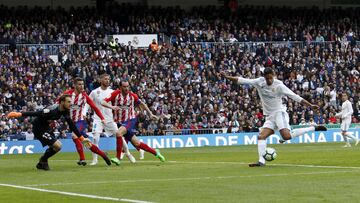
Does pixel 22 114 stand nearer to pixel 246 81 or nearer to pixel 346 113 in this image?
pixel 246 81

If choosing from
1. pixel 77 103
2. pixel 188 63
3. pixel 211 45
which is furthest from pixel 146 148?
pixel 211 45

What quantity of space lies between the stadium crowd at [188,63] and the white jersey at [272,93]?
2231 cm

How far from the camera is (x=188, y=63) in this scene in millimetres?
51500

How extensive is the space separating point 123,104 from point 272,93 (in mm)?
4814

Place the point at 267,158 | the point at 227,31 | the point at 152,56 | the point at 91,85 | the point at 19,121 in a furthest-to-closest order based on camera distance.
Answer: the point at 227,31 → the point at 152,56 → the point at 91,85 → the point at 19,121 → the point at 267,158

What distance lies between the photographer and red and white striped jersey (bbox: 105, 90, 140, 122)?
23.3 meters

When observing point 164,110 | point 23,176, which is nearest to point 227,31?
point 164,110

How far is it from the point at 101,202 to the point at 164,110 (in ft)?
112

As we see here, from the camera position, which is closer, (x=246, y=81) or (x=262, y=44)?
(x=246, y=81)

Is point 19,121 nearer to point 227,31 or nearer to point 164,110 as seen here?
point 164,110

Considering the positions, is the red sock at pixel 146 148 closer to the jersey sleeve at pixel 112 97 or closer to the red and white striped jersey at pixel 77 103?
the jersey sleeve at pixel 112 97

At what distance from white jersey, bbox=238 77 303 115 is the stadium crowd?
2231 cm

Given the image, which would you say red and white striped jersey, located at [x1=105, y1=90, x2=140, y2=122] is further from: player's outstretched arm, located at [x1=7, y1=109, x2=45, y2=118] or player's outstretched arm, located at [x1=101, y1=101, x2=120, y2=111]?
player's outstretched arm, located at [x1=7, y1=109, x2=45, y2=118]

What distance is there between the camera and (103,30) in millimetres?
52969
